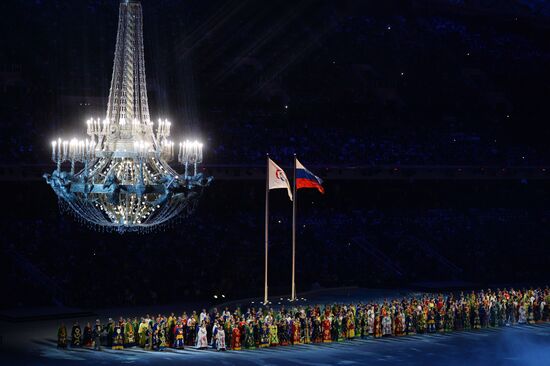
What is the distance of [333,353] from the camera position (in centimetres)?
3059

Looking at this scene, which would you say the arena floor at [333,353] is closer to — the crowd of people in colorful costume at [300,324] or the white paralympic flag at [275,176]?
the crowd of people in colorful costume at [300,324]

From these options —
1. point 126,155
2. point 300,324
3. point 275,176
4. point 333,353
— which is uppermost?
point 275,176

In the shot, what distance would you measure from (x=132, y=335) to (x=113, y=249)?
1138 centimetres

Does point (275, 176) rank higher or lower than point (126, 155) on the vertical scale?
higher

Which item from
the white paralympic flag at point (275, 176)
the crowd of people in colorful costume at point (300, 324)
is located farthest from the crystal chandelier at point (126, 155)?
the white paralympic flag at point (275, 176)

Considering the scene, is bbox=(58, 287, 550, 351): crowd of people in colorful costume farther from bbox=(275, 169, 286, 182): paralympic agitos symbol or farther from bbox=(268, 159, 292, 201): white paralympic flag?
bbox=(275, 169, 286, 182): paralympic agitos symbol

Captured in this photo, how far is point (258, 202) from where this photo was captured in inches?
1934

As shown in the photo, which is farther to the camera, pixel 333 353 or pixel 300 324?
pixel 300 324

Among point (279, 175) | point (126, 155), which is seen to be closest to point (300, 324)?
point (279, 175)

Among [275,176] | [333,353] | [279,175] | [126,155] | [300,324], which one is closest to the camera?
[126,155]

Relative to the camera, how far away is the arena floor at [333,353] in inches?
1143

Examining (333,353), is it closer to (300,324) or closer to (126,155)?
(300,324)

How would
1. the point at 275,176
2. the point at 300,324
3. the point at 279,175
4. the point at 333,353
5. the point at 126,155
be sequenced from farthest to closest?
the point at 275,176
the point at 279,175
the point at 300,324
the point at 333,353
the point at 126,155

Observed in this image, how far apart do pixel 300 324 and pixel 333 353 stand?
6.55 feet
